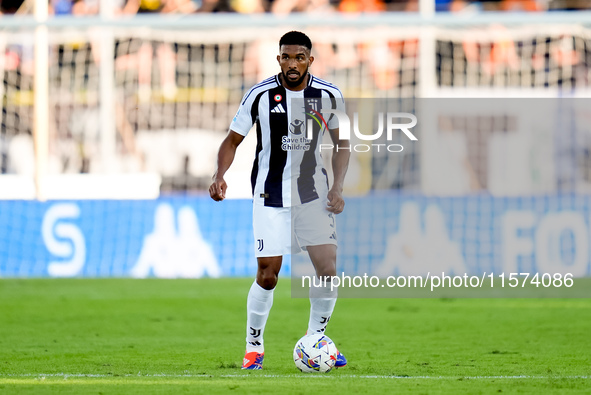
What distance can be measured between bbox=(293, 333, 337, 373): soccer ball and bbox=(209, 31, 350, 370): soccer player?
0.69ft

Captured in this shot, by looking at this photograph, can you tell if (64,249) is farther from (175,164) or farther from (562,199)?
(562,199)

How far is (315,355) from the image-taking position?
571cm

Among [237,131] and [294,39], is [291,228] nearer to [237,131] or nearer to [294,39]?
[237,131]

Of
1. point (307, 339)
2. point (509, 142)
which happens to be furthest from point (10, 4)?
point (307, 339)

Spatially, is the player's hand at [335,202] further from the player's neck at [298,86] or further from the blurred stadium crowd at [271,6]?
the blurred stadium crowd at [271,6]


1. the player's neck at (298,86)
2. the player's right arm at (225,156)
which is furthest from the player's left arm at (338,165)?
the player's right arm at (225,156)

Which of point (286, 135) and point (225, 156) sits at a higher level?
point (286, 135)

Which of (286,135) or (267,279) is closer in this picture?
(267,279)

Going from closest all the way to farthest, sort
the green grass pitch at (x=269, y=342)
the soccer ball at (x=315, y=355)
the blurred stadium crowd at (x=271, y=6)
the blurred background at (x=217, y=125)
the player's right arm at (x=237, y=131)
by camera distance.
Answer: the green grass pitch at (x=269, y=342) < the soccer ball at (x=315, y=355) < the player's right arm at (x=237, y=131) < the blurred background at (x=217, y=125) < the blurred stadium crowd at (x=271, y=6)

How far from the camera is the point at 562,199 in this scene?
1202 cm

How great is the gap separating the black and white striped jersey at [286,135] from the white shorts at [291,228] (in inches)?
2.2

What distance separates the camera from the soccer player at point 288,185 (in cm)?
584

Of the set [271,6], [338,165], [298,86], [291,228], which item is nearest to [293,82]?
[298,86]

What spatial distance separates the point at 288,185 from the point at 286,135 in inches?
11.9
